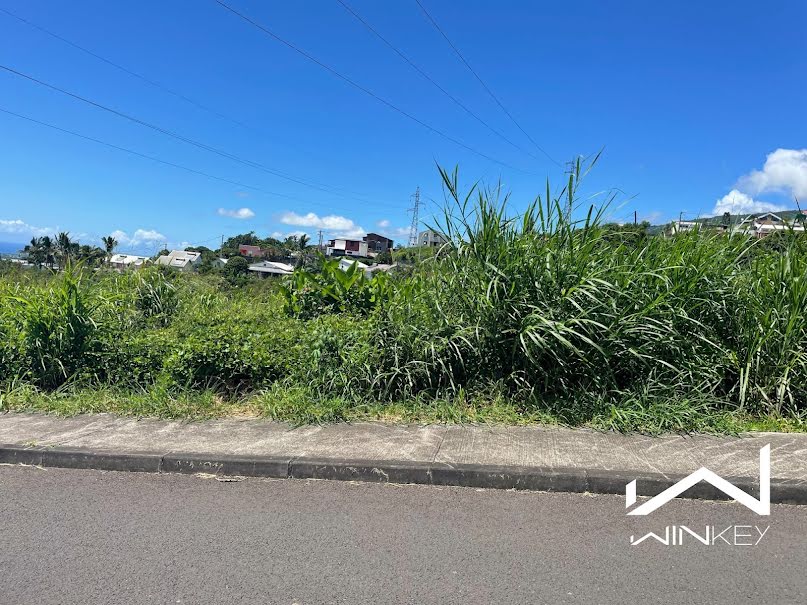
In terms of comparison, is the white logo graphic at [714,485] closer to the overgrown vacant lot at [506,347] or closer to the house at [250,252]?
the overgrown vacant lot at [506,347]

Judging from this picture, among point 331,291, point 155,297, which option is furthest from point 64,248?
point 331,291

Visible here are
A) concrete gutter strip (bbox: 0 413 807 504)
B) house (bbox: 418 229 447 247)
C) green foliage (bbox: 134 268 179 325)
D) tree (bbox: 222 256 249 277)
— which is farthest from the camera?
tree (bbox: 222 256 249 277)

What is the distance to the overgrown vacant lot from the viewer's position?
199 inches

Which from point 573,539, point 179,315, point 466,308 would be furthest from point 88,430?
point 573,539

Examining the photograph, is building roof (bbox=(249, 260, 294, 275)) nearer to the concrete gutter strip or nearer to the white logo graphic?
the concrete gutter strip

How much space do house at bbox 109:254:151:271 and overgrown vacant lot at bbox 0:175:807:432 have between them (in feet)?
7.07

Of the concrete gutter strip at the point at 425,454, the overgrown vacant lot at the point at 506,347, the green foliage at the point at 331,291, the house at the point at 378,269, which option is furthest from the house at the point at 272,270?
the concrete gutter strip at the point at 425,454

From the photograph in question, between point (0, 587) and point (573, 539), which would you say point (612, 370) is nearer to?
point (573, 539)

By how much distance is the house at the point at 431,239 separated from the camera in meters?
5.82

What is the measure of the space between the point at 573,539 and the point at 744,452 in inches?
73.1

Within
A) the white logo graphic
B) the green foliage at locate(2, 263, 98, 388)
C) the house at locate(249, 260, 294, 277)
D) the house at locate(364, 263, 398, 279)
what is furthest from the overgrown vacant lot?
the house at locate(249, 260, 294, 277)

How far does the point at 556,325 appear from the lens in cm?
490

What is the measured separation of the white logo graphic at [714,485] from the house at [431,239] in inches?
119

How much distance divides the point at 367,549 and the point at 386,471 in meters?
0.90
